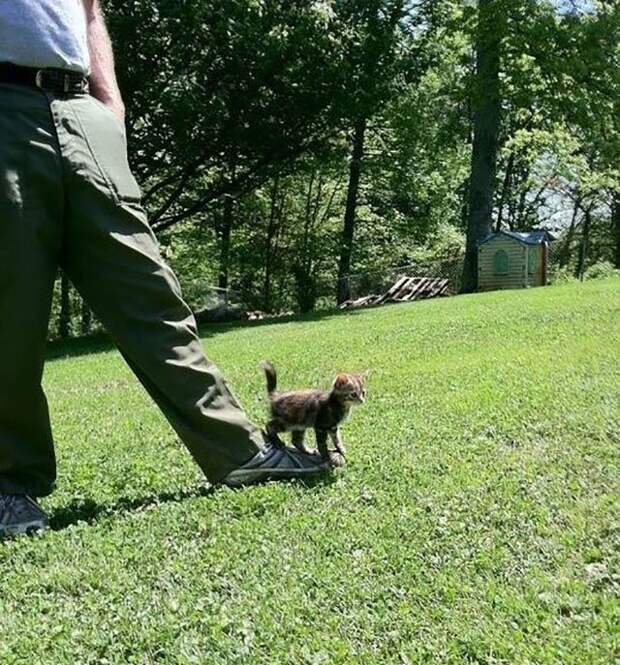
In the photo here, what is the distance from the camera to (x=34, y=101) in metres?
2.97

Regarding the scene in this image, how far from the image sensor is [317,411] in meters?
3.91

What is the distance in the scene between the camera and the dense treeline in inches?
634

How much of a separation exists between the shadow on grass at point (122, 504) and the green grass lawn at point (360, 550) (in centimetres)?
1

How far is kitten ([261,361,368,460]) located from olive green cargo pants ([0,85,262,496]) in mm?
657

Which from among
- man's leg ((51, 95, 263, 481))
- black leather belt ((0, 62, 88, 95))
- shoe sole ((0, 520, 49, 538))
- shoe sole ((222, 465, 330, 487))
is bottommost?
shoe sole ((0, 520, 49, 538))

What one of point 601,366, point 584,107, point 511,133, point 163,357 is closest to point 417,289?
point 584,107

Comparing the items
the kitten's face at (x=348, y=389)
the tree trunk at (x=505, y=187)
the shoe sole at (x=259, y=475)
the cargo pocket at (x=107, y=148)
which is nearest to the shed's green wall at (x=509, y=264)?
the tree trunk at (x=505, y=187)

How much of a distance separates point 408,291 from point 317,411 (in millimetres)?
21206

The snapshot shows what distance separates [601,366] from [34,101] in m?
4.29

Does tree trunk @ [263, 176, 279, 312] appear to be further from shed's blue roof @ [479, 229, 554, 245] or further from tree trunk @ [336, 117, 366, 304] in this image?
shed's blue roof @ [479, 229, 554, 245]

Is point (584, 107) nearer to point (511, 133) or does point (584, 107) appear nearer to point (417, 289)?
point (417, 289)

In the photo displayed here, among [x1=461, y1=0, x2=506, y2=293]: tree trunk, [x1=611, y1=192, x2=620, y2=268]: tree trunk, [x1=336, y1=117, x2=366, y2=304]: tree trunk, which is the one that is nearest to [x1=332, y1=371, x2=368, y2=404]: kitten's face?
[x1=461, y1=0, x2=506, y2=293]: tree trunk

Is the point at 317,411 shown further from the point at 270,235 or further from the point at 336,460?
the point at 270,235

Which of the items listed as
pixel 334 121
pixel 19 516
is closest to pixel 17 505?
pixel 19 516
